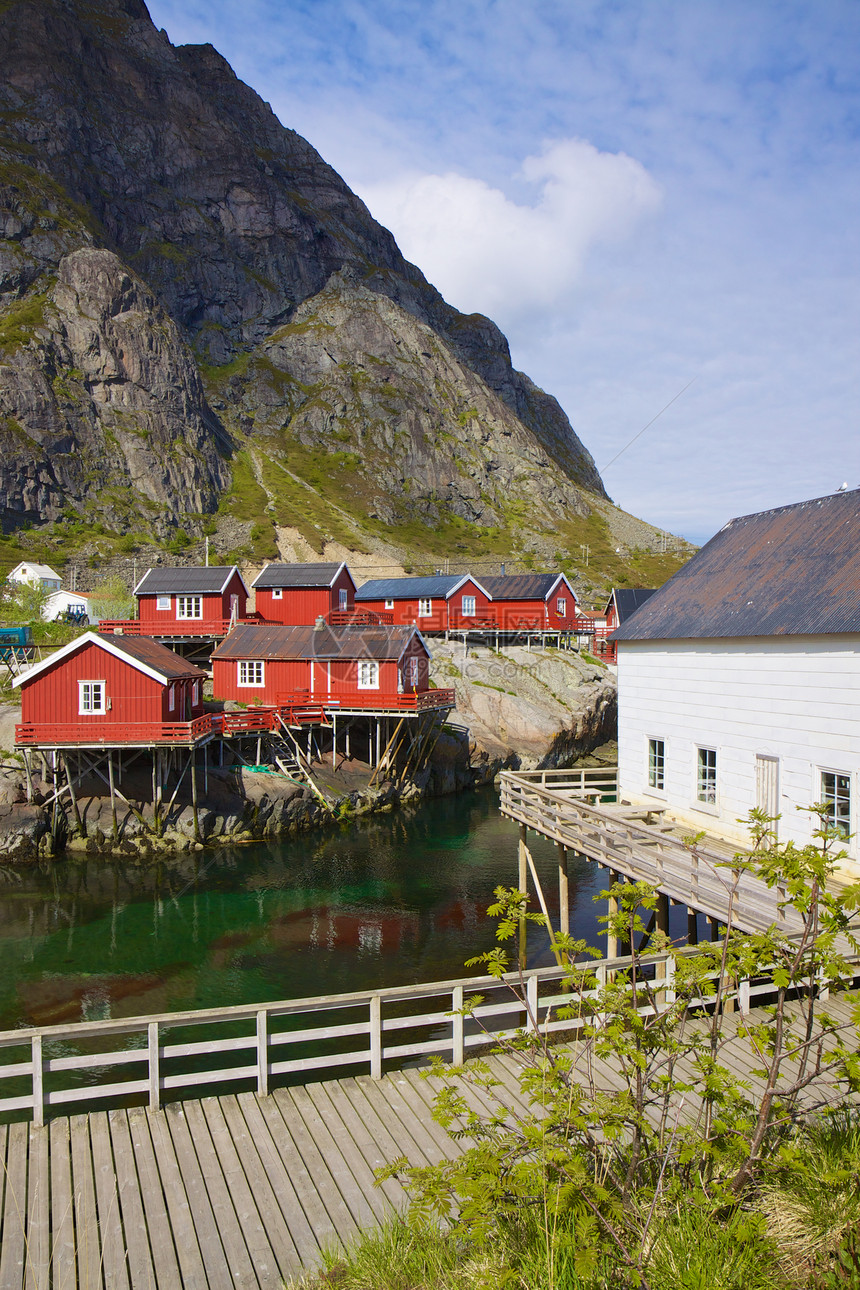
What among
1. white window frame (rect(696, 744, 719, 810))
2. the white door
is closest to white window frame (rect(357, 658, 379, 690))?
white window frame (rect(696, 744, 719, 810))

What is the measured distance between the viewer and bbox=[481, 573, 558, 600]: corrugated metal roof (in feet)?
208

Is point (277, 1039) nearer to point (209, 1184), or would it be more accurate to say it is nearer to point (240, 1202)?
point (209, 1184)

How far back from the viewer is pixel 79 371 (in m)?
111

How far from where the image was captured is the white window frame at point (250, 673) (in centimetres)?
4372

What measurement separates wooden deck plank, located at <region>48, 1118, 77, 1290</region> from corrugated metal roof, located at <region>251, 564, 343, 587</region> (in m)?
47.8

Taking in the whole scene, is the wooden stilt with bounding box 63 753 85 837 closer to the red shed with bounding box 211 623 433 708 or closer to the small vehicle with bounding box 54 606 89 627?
the red shed with bounding box 211 623 433 708

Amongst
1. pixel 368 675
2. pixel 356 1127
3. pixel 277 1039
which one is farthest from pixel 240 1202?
pixel 368 675

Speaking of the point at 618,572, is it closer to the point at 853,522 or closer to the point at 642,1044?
the point at 853,522

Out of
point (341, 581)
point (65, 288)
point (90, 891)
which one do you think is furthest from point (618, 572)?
point (90, 891)

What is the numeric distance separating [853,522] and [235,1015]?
16.4 metres

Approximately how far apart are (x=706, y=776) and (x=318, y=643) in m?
26.8

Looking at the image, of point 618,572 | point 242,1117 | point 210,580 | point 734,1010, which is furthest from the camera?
point 618,572

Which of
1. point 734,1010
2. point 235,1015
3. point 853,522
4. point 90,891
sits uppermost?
point 853,522

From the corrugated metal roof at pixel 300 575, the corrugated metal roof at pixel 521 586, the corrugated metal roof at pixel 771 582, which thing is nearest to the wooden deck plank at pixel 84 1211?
the corrugated metal roof at pixel 771 582
